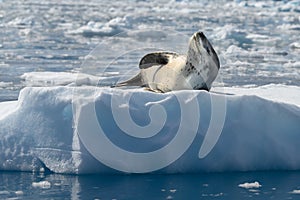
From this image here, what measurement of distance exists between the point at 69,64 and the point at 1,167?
21.9 ft

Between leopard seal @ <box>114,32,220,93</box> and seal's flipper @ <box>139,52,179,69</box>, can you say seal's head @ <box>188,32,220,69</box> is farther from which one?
seal's flipper @ <box>139,52,179,69</box>

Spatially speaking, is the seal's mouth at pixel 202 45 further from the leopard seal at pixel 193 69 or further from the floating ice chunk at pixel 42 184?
the floating ice chunk at pixel 42 184

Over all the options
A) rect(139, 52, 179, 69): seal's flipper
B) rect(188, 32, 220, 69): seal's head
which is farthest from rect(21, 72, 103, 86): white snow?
rect(188, 32, 220, 69): seal's head

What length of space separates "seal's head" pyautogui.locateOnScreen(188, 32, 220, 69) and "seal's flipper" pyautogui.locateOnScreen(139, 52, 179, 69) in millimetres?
419

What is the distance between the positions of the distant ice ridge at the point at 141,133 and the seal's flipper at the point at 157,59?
106 cm

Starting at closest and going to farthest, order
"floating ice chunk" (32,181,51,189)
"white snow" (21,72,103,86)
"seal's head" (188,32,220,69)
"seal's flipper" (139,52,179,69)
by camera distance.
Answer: "floating ice chunk" (32,181,51,189) < "seal's head" (188,32,220,69) < "seal's flipper" (139,52,179,69) < "white snow" (21,72,103,86)

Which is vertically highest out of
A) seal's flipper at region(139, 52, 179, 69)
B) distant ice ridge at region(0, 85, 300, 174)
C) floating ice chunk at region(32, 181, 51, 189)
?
seal's flipper at region(139, 52, 179, 69)

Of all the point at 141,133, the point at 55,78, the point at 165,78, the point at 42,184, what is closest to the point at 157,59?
the point at 165,78

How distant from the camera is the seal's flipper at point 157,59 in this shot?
541 centimetres

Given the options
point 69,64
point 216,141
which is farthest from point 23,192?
point 69,64

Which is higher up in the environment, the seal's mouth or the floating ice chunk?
the seal's mouth

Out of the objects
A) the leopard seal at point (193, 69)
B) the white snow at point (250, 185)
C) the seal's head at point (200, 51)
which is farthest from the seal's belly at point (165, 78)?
the white snow at point (250, 185)

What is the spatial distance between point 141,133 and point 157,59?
1.36 metres

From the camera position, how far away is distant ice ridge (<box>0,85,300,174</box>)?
168 inches
